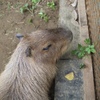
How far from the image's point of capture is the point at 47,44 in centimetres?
358

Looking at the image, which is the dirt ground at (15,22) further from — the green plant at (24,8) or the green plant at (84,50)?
the green plant at (84,50)

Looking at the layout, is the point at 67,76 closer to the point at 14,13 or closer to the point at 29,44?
the point at 29,44

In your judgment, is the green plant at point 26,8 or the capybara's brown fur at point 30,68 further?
the green plant at point 26,8

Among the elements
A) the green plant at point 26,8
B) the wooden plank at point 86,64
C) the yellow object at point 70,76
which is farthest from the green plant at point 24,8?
the yellow object at point 70,76

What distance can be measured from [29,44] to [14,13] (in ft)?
6.15

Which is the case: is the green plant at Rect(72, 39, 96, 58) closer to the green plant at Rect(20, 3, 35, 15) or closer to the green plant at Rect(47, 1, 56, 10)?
the green plant at Rect(47, 1, 56, 10)

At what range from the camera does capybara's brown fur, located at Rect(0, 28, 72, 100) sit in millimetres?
3484

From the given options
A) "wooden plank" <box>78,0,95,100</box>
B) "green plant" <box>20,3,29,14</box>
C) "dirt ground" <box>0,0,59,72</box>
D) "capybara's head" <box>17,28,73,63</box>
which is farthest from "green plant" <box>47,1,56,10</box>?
"capybara's head" <box>17,28,73,63</box>

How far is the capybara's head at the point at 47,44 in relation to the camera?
3531 millimetres

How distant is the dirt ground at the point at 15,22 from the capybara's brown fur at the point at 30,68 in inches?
45.9

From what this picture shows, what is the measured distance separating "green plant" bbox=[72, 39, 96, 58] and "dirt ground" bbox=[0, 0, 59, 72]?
3.48 feet

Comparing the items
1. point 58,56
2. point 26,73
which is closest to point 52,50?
point 58,56

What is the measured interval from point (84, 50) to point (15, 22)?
178cm

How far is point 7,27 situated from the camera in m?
5.05
